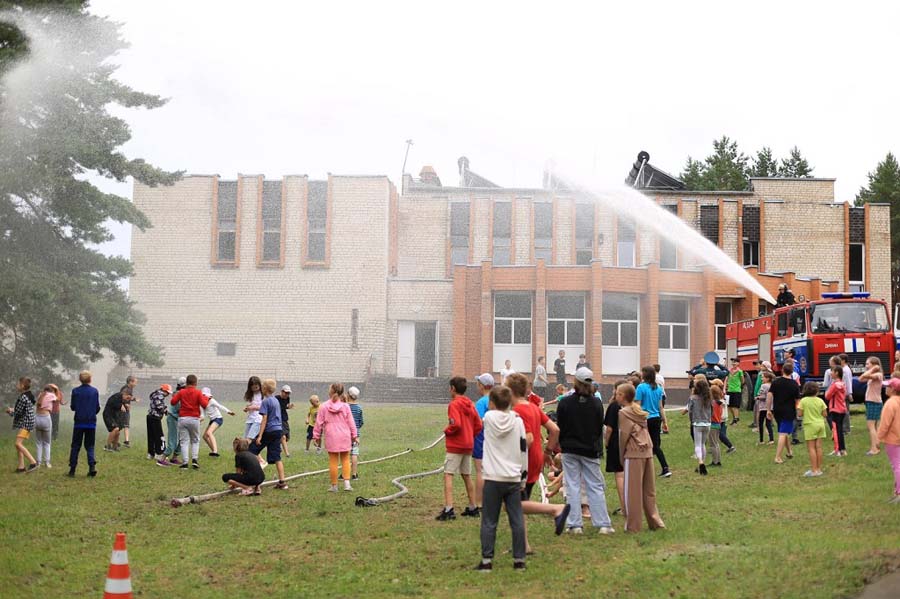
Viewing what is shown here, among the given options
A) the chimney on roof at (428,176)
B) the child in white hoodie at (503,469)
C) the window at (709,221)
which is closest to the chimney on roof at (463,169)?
the chimney on roof at (428,176)

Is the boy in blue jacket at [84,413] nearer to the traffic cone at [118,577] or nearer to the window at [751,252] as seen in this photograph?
the traffic cone at [118,577]

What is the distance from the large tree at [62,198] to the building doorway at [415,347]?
19.6 metres

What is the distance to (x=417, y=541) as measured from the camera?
40.6 ft

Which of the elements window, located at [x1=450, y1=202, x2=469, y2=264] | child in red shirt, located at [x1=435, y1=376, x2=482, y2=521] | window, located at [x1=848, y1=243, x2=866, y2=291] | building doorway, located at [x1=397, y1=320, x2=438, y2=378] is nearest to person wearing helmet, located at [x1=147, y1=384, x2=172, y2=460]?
child in red shirt, located at [x1=435, y1=376, x2=482, y2=521]

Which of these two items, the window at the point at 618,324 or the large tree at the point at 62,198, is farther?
the window at the point at 618,324

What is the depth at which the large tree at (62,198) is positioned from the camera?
79.3ft

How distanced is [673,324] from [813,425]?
97.3 ft

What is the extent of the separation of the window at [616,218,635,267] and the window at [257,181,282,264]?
17.6 m

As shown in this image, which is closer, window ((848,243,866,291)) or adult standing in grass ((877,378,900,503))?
adult standing in grass ((877,378,900,503))

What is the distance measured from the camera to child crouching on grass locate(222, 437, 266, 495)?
53.6 ft

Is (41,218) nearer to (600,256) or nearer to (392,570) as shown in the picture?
(392,570)

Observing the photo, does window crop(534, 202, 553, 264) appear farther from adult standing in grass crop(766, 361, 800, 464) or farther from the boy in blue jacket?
the boy in blue jacket

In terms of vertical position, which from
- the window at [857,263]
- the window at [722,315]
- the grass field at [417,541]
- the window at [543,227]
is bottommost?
the grass field at [417,541]

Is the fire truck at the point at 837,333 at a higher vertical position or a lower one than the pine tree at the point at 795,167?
lower
